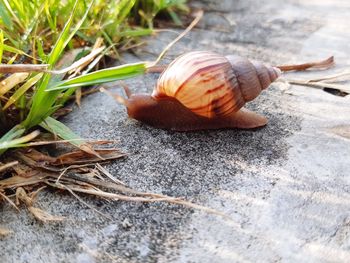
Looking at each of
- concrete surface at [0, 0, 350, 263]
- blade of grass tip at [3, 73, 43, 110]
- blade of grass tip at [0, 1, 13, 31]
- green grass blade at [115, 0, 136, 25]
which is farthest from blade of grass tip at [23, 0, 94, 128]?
green grass blade at [115, 0, 136, 25]

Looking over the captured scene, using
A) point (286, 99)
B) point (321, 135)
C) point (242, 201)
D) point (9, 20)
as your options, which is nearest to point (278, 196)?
point (242, 201)

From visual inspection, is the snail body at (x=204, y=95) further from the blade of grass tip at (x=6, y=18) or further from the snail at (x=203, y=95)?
the blade of grass tip at (x=6, y=18)

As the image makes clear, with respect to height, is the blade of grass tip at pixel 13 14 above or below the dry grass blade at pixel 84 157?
above

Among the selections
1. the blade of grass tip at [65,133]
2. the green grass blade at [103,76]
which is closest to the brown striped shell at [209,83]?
the green grass blade at [103,76]

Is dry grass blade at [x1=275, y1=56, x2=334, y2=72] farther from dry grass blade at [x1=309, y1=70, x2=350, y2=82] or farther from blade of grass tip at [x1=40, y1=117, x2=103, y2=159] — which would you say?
blade of grass tip at [x1=40, y1=117, x2=103, y2=159]

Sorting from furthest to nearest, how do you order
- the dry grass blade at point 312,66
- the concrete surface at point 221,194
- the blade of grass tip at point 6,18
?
the dry grass blade at point 312,66, the blade of grass tip at point 6,18, the concrete surface at point 221,194

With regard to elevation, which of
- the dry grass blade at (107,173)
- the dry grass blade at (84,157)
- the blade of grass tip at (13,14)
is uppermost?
the blade of grass tip at (13,14)

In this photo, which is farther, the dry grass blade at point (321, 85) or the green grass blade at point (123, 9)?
the green grass blade at point (123, 9)

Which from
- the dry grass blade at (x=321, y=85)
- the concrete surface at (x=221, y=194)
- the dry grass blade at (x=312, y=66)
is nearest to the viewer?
the concrete surface at (x=221, y=194)
